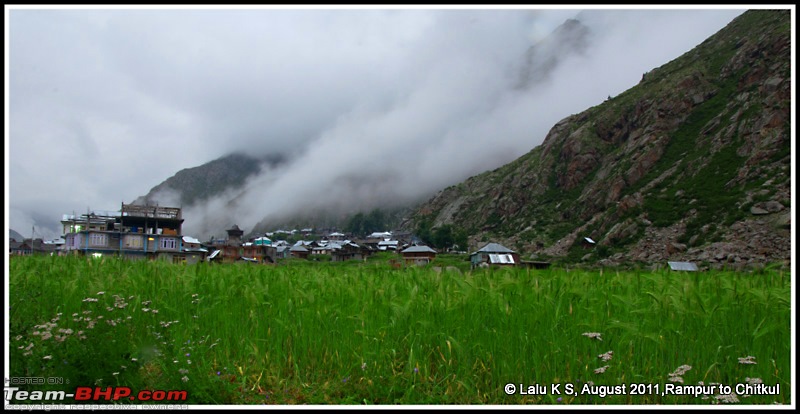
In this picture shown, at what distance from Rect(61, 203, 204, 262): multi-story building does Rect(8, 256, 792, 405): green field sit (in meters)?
57.7

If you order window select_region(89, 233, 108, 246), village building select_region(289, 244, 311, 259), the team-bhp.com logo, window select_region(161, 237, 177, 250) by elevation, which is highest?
the team-bhp.com logo

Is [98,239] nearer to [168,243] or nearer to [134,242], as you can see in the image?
[134,242]

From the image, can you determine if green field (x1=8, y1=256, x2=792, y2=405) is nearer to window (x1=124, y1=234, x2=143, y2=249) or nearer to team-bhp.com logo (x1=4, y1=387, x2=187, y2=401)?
team-bhp.com logo (x1=4, y1=387, x2=187, y2=401)

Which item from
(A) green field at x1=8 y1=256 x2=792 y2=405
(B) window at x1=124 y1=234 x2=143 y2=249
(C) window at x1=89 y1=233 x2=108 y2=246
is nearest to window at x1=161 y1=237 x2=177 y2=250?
(B) window at x1=124 y1=234 x2=143 y2=249

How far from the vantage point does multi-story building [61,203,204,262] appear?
5953cm

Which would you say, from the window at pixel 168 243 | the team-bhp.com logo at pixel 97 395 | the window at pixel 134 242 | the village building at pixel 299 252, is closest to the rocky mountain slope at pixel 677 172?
the village building at pixel 299 252

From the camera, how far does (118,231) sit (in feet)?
202

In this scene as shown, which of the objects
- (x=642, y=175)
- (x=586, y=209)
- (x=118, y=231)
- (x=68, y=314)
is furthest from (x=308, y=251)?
(x=68, y=314)

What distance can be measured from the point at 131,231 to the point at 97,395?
70.0 metres

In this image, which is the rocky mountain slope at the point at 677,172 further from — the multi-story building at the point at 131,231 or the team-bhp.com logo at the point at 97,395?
the multi-story building at the point at 131,231

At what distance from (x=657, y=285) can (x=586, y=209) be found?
129 meters

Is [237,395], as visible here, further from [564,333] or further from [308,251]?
[308,251]

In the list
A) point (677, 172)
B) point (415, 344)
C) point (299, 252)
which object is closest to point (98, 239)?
point (299, 252)

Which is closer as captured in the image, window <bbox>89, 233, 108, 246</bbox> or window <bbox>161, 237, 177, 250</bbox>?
window <bbox>89, 233, 108, 246</bbox>
